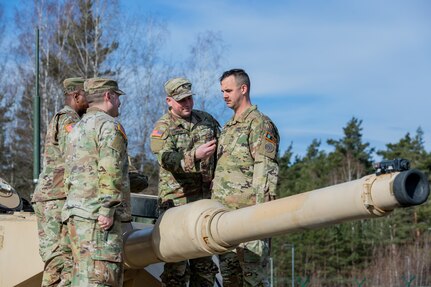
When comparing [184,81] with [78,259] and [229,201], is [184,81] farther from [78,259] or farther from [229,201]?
[78,259]

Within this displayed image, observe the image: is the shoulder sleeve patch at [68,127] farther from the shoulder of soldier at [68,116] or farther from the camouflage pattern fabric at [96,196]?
the camouflage pattern fabric at [96,196]

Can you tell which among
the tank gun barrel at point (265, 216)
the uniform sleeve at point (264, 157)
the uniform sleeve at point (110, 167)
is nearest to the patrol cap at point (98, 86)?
the uniform sleeve at point (110, 167)

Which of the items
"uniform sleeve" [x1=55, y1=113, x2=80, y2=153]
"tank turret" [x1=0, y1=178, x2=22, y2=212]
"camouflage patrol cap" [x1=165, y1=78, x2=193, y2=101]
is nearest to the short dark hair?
"camouflage patrol cap" [x1=165, y1=78, x2=193, y2=101]

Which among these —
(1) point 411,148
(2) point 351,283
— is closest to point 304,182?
(1) point 411,148

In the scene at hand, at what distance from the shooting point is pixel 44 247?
27.6ft

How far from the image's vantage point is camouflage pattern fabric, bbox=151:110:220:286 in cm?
851

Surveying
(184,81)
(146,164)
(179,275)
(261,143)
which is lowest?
(179,275)

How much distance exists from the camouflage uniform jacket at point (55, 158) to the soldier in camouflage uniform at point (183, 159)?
34.0 inches

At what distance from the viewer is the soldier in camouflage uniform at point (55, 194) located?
8.23 m

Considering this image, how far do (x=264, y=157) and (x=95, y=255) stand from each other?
193 cm

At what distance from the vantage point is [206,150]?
8289mm

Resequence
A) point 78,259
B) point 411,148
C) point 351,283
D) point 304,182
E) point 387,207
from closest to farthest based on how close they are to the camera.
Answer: point 387,207
point 78,259
point 351,283
point 304,182
point 411,148

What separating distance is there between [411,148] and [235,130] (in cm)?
4448

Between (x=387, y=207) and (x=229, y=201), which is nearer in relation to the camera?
(x=387, y=207)
